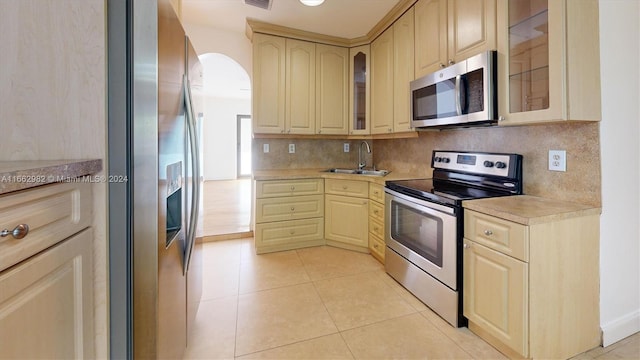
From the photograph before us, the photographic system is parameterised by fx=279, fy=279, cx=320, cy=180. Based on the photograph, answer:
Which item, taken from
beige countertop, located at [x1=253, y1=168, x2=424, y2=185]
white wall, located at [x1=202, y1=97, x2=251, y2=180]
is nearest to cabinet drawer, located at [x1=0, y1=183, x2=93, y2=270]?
beige countertop, located at [x1=253, y1=168, x2=424, y2=185]

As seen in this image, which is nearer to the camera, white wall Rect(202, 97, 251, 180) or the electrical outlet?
the electrical outlet

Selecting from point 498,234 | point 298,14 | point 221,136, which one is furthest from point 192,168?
point 221,136

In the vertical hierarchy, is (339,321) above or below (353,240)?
below

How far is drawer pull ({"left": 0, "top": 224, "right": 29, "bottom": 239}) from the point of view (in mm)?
599

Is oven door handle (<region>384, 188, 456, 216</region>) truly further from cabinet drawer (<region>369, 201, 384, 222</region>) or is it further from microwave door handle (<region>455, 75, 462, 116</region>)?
microwave door handle (<region>455, 75, 462, 116</region>)

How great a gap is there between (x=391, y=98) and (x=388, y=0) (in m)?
0.86

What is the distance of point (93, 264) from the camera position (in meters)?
0.92

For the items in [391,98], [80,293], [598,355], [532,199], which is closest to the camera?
[80,293]

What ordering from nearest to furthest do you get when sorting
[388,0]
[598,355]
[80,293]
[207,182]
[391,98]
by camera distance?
1. [80,293]
2. [598,355]
3. [388,0]
4. [391,98]
5. [207,182]

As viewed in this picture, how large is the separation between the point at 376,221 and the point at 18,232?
8.22 feet

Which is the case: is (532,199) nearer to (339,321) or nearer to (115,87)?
(339,321)

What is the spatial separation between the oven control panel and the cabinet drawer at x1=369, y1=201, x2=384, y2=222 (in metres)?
0.62

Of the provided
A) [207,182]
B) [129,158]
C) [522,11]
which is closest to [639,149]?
[522,11]

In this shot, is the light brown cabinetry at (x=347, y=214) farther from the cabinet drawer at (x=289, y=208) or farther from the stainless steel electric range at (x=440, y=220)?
the stainless steel electric range at (x=440, y=220)
